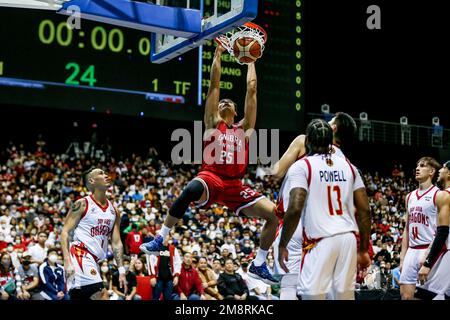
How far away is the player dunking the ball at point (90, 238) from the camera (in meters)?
8.35

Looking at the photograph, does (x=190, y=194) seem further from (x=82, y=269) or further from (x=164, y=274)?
(x=164, y=274)

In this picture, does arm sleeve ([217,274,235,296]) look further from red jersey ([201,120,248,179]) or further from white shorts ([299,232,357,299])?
white shorts ([299,232,357,299])

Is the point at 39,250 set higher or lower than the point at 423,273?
lower

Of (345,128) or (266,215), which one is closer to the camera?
(345,128)

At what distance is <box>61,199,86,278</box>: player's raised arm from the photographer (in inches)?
320

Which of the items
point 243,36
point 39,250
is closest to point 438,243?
point 243,36

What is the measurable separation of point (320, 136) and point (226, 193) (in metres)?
2.21

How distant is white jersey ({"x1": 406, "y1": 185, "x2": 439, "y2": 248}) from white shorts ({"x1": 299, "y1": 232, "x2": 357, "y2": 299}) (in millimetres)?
2730

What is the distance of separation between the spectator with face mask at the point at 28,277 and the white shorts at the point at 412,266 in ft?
24.0

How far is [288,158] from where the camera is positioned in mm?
6648

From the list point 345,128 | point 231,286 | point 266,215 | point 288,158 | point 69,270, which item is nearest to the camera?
point 345,128

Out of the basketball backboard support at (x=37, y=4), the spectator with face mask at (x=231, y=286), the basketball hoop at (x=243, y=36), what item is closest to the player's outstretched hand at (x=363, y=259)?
the basketball hoop at (x=243, y=36)
